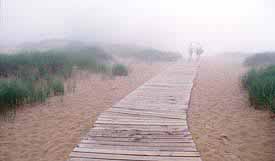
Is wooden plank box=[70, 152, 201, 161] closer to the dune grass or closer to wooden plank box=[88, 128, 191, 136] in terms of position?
wooden plank box=[88, 128, 191, 136]

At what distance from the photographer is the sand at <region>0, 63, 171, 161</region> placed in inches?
140

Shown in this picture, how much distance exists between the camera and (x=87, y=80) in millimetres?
9375

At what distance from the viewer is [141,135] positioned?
3834mm

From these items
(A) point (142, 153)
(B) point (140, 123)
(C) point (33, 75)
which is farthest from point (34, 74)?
(A) point (142, 153)

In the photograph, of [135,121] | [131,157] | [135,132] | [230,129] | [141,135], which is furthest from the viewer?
[135,121]

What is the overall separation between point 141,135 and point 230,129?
170 centimetres

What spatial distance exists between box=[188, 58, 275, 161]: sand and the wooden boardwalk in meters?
0.26

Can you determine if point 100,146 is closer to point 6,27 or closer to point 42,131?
point 42,131

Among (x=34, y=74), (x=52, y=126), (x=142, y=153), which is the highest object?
(x=34, y=74)

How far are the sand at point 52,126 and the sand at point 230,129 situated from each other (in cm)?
205

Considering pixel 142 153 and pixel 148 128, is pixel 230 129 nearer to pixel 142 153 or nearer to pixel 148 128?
pixel 148 128

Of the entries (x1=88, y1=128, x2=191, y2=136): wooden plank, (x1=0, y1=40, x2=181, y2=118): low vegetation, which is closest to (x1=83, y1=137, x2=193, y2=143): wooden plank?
(x1=88, y1=128, x2=191, y2=136): wooden plank

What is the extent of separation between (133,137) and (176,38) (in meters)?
49.7

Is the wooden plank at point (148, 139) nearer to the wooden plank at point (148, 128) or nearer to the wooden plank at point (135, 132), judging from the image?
the wooden plank at point (135, 132)
